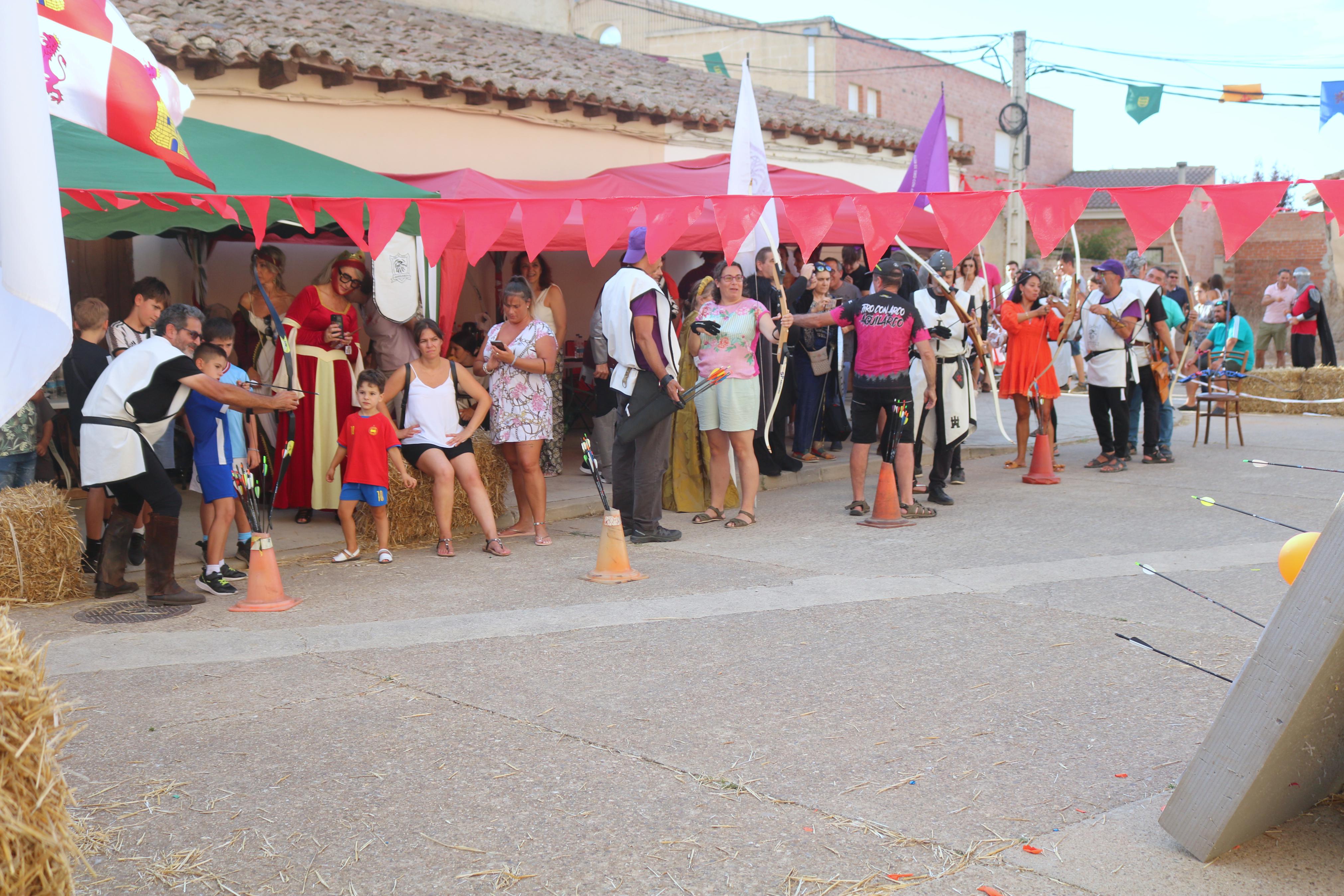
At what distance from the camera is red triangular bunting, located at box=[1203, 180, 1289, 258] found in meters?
6.61

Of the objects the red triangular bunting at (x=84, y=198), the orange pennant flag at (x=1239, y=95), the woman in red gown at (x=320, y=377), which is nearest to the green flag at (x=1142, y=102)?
the orange pennant flag at (x=1239, y=95)

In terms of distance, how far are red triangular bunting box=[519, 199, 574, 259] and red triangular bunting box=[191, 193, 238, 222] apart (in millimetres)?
1850

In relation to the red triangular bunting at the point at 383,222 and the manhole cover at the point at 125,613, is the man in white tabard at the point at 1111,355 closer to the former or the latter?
the red triangular bunting at the point at 383,222

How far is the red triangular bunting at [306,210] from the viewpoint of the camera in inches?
279

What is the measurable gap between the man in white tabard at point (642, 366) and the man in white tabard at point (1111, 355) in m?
4.50

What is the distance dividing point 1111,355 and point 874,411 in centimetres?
312

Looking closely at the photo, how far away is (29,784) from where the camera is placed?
2.20m

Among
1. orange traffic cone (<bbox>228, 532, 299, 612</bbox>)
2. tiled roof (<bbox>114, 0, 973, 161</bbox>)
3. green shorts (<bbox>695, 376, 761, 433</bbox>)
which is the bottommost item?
orange traffic cone (<bbox>228, 532, 299, 612</bbox>)

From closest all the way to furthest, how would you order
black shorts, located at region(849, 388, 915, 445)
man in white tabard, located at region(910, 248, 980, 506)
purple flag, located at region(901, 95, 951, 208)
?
black shorts, located at region(849, 388, 915, 445), man in white tabard, located at region(910, 248, 980, 506), purple flag, located at region(901, 95, 951, 208)

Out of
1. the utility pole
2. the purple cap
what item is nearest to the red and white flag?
the purple cap

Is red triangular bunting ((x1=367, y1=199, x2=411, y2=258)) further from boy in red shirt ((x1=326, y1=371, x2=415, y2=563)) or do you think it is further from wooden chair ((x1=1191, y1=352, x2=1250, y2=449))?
Answer: wooden chair ((x1=1191, y1=352, x2=1250, y2=449))

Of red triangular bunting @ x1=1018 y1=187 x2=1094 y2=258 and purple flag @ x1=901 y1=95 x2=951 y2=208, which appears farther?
purple flag @ x1=901 y1=95 x2=951 y2=208

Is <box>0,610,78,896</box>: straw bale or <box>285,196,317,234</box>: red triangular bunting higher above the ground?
<box>285,196,317,234</box>: red triangular bunting

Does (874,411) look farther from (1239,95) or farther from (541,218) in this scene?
(1239,95)
